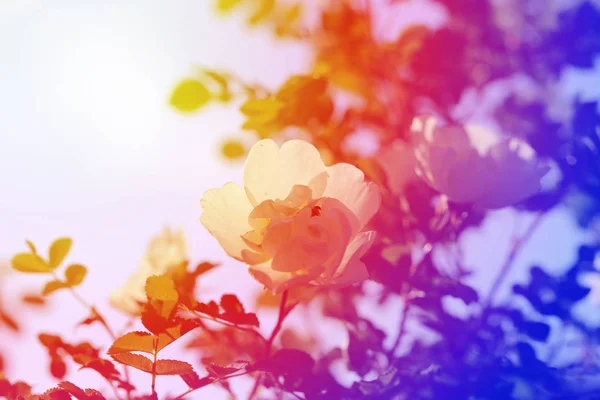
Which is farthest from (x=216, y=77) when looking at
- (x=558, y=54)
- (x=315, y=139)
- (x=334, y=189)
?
(x=558, y=54)

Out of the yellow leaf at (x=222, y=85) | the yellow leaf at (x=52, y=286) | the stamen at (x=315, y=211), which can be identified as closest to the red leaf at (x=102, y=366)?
the yellow leaf at (x=52, y=286)

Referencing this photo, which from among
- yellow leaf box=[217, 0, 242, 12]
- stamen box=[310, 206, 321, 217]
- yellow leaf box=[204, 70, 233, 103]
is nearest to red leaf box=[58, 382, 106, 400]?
stamen box=[310, 206, 321, 217]

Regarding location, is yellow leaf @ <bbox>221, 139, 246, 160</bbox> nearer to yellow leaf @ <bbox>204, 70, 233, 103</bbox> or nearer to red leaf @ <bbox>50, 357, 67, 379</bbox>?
yellow leaf @ <bbox>204, 70, 233, 103</bbox>

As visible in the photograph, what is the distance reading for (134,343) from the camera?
0.43 metres

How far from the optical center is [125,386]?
47cm

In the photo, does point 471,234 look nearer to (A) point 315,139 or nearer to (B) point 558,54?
(A) point 315,139

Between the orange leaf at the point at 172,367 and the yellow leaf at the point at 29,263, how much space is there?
202 mm

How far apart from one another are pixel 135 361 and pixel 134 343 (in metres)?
0.02

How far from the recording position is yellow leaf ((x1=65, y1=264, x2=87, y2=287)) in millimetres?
546

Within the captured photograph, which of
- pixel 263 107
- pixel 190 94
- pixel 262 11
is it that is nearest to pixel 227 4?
pixel 262 11

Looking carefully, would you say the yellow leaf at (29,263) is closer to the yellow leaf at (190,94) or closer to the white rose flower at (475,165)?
the yellow leaf at (190,94)

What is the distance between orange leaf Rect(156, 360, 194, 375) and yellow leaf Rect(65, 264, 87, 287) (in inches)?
6.7

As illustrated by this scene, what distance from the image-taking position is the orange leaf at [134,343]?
16.6 inches

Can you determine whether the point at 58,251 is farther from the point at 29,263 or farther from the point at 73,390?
the point at 73,390
